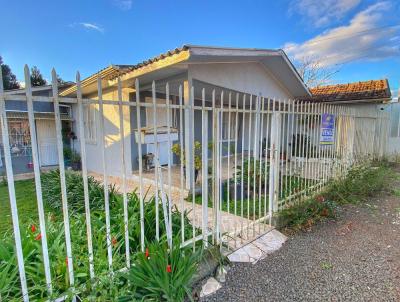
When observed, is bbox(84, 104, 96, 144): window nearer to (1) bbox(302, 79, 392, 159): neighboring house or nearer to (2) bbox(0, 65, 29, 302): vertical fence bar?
(2) bbox(0, 65, 29, 302): vertical fence bar

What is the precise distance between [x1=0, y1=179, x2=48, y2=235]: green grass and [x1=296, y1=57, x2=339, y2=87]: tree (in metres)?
29.6

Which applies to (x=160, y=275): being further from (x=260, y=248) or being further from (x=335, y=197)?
(x=335, y=197)

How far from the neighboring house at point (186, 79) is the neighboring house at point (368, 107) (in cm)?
283

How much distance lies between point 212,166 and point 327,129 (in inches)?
159

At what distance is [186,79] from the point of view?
6301mm

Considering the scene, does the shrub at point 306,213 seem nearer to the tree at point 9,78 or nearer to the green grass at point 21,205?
the green grass at point 21,205

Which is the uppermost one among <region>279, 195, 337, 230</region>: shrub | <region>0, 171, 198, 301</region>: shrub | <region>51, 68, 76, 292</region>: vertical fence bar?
<region>51, 68, 76, 292</region>: vertical fence bar

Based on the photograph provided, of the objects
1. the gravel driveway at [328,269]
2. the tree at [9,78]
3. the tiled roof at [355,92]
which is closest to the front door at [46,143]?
the gravel driveway at [328,269]

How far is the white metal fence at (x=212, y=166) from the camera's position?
1971mm

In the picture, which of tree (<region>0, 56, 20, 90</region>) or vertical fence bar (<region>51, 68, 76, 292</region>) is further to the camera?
tree (<region>0, 56, 20, 90</region>)

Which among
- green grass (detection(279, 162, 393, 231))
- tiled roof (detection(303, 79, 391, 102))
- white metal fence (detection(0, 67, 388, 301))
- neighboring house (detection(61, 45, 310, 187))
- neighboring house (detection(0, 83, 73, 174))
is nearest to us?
white metal fence (detection(0, 67, 388, 301))

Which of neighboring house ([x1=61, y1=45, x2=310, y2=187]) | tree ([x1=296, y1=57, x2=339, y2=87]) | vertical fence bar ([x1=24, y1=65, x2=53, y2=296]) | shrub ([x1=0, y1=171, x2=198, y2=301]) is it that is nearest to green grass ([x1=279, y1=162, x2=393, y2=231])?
neighboring house ([x1=61, y1=45, x2=310, y2=187])

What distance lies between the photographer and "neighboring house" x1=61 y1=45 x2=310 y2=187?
18.6 ft

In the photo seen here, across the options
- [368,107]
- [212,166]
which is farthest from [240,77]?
[368,107]
